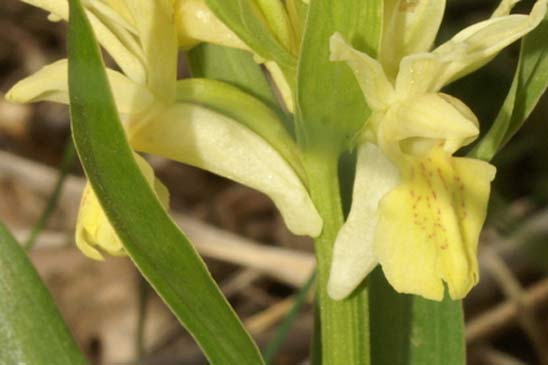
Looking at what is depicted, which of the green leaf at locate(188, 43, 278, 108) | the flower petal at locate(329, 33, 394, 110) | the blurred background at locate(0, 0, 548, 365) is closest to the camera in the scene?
the flower petal at locate(329, 33, 394, 110)

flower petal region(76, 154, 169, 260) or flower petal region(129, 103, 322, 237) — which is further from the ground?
flower petal region(129, 103, 322, 237)

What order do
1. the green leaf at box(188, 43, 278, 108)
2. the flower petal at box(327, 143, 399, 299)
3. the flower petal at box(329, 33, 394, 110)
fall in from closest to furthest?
the flower petal at box(329, 33, 394, 110) < the flower petal at box(327, 143, 399, 299) < the green leaf at box(188, 43, 278, 108)

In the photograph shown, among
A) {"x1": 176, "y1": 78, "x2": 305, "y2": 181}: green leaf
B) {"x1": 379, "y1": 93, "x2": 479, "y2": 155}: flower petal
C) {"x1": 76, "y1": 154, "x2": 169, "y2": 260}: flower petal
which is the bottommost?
{"x1": 76, "y1": 154, "x2": 169, "y2": 260}: flower petal

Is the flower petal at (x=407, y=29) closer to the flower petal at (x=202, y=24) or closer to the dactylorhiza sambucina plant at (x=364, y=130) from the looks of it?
the dactylorhiza sambucina plant at (x=364, y=130)

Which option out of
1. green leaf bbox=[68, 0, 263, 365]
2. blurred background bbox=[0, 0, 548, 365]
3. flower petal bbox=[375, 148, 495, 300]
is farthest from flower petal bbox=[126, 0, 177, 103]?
blurred background bbox=[0, 0, 548, 365]

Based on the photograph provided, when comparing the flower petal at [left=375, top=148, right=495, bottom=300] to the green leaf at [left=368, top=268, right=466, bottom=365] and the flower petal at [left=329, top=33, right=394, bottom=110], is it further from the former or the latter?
the green leaf at [left=368, top=268, right=466, bottom=365]

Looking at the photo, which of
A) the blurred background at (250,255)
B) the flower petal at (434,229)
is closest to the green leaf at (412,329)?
the flower petal at (434,229)

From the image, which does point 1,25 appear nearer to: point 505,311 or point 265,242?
point 265,242
